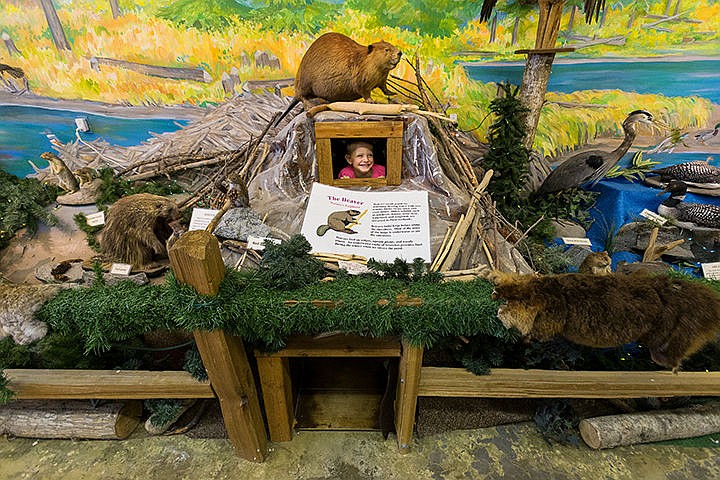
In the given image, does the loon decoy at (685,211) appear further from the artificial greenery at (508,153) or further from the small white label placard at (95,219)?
the small white label placard at (95,219)

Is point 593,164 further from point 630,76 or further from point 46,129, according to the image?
point 46,129

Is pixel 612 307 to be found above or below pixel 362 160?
below

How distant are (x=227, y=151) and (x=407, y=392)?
2659 millimetres

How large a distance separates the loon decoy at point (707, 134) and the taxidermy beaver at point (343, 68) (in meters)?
3.16

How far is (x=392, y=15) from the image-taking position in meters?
2.73

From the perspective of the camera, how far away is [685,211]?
2.66 m

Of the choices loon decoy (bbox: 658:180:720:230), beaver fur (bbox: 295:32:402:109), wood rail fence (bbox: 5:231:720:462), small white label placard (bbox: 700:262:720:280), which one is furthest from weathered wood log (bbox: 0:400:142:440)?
loon decoy (bbox: 658:180:720:230)

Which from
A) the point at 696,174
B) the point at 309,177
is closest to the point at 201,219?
the point at 309,177

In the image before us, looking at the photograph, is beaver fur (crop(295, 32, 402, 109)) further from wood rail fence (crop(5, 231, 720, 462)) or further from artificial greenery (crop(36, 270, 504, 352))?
wood rail fence (crop(5, 231, 720, 462))

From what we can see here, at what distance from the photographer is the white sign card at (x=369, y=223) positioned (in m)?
1.72

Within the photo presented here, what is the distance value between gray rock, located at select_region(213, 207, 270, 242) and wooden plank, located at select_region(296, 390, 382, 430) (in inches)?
42.7

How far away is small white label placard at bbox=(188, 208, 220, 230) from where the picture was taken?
1.89 metres

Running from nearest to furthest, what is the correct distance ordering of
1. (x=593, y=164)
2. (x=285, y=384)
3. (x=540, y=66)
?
(x=285, y=384), (x=540, y=66), (x=593, y=164)

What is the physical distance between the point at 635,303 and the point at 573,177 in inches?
77.8
